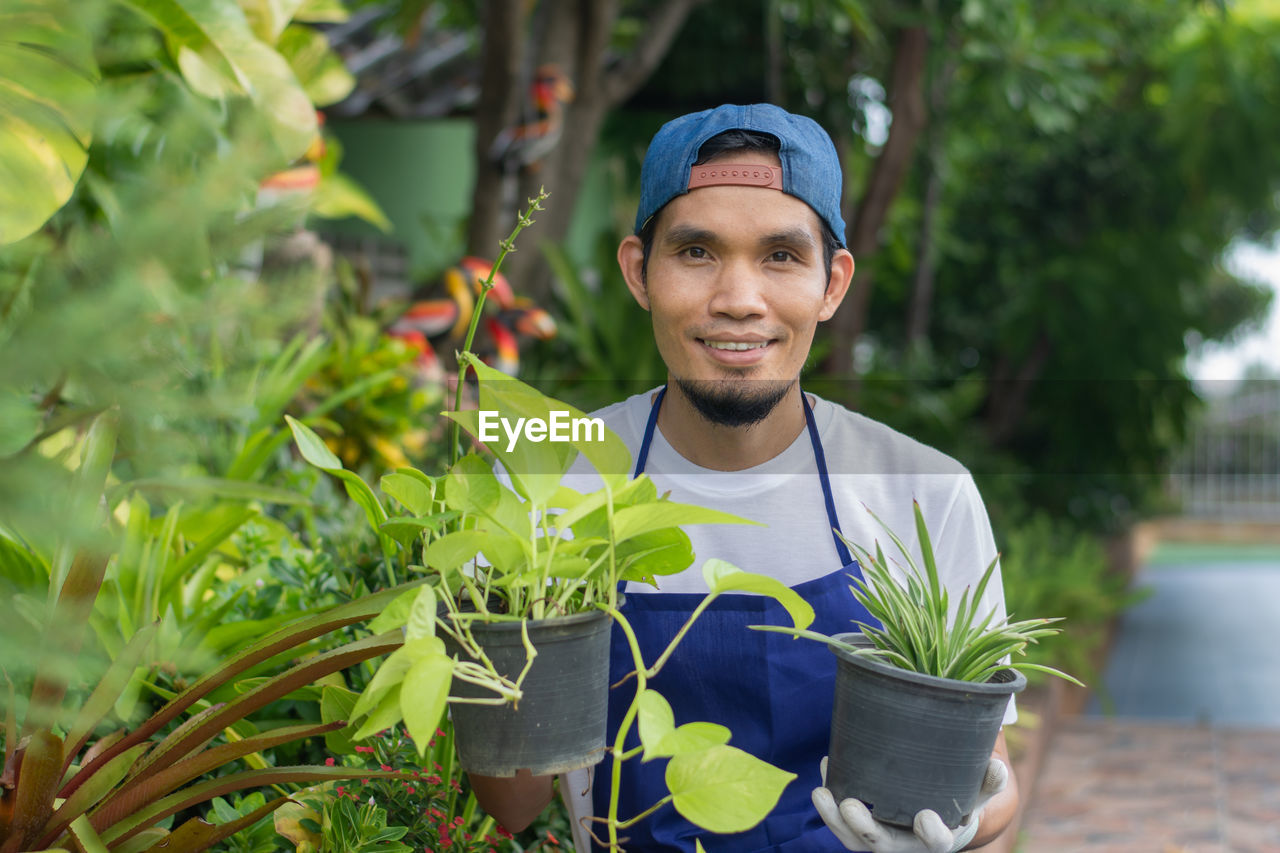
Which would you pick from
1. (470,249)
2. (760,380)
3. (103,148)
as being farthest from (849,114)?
(760,380)

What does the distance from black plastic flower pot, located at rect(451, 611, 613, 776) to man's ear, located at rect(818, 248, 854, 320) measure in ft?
1.83

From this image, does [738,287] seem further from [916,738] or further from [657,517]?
[916,738]

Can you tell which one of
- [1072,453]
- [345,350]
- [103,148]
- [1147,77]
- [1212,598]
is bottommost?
[1212,598]

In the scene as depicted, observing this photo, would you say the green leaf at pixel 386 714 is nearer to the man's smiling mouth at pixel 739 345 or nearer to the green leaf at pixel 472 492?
the green leaf at pixel 472 492

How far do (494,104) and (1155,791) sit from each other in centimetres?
381

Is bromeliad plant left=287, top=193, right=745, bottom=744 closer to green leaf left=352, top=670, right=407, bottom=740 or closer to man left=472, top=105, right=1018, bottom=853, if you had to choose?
green leaf left=352, top=670, right=407, bottom=740

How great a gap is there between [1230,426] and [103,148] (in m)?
14.9

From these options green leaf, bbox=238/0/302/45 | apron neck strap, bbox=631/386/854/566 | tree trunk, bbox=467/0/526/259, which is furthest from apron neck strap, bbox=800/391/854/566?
tree trunk, bbox=467/0/526/259

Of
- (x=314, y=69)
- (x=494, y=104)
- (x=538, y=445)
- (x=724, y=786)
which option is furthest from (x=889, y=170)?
(x=724, y=786)

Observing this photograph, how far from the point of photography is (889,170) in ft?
16.9

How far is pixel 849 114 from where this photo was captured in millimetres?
4676

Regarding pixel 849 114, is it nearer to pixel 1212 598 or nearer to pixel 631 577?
pixel 631 577

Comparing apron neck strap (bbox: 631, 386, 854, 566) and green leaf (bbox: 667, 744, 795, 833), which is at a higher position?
apron neck strap (bbox: 631, 386, 854, 566)

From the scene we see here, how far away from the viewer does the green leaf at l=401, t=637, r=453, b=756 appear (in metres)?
0.80
